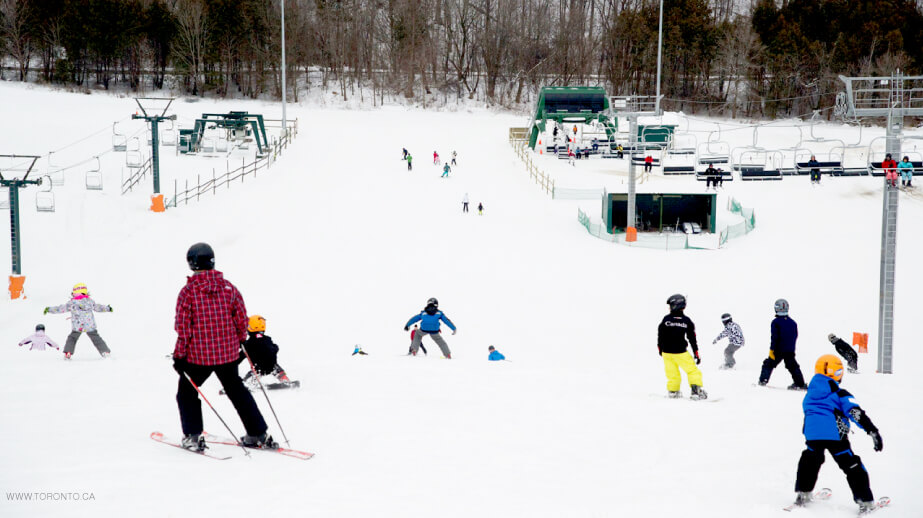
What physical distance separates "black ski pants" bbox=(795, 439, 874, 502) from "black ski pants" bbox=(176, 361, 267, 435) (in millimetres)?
4412

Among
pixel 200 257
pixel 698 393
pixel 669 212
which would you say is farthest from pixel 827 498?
pixel 669 212

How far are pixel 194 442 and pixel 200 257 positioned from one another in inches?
61.3

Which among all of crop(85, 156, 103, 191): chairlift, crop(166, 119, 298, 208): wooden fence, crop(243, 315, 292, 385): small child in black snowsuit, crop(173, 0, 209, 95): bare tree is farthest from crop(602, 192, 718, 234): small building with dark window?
crop(173, 0, 209, 95): bare tree

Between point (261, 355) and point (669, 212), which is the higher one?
point (669, 212)

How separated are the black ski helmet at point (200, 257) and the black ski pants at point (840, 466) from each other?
16.1ft

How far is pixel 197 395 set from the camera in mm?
6715

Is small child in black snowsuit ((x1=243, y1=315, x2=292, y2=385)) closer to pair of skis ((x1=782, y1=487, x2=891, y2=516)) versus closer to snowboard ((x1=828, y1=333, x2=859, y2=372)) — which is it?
pair of skis ((x1=782, y1=487, x2=891, y2=516))

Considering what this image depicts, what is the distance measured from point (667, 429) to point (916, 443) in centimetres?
239

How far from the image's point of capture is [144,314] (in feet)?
65.8

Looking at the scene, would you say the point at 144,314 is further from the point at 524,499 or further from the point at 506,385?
the point at 524,499

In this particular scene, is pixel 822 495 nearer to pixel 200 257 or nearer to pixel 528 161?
pixel 200 257

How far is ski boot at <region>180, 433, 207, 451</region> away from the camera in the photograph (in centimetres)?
686

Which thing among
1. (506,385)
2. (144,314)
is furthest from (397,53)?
(506,385)

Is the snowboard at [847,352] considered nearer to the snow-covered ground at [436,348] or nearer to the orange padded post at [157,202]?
the snow-covered ground at [436,348]
